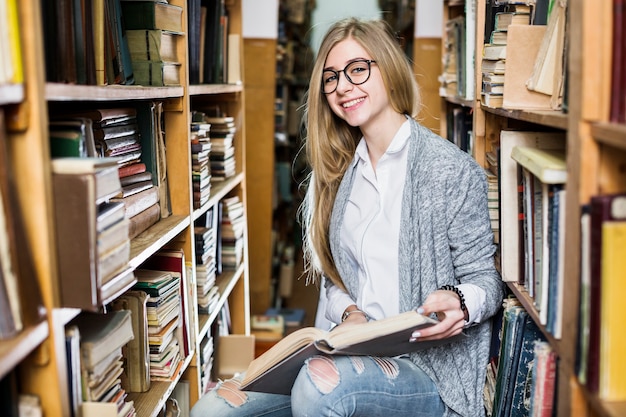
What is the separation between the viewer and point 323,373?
157cm

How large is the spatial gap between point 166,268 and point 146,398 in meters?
0.41

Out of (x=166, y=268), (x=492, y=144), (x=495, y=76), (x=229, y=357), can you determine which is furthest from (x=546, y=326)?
(x=229, y=357)

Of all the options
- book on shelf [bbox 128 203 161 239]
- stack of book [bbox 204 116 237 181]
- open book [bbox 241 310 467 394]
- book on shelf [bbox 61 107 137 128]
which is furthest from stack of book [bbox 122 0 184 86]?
open book [bbox 241 310 467 394]

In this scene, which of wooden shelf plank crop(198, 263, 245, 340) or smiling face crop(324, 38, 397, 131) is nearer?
smiling face crop(324, 38, 397, 131)

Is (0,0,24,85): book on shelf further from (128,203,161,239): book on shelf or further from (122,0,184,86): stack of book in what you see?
(122,0,184,86): stack of book

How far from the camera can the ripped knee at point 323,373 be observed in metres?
1.55

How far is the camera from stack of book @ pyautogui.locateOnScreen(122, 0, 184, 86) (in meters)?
1.98

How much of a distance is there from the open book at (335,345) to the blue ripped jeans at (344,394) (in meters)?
0.04

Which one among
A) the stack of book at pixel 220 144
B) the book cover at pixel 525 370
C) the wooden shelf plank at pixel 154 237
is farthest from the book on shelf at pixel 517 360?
the stack of book at pixel 220 144

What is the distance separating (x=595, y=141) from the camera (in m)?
1.09

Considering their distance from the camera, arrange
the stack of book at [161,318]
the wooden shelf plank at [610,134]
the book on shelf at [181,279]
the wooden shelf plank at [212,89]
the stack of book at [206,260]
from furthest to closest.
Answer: the stack of book at [206,260]
the wooden shelf plank at [212,89]
the book on shelf at [181,279]
the stack of book at [161,318]
the wooden shelf plank at [610,134]

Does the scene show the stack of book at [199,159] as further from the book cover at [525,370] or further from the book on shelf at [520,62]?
the book cover at [525,370]

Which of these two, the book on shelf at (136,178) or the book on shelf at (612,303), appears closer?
the book on shelf at (612,303)

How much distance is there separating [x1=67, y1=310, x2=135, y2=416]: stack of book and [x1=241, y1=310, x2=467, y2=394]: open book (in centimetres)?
29
